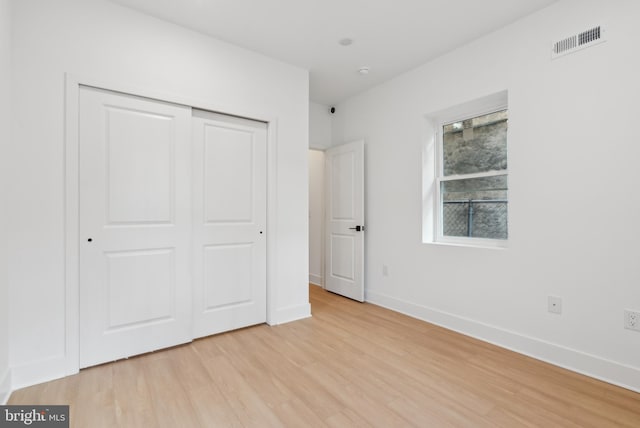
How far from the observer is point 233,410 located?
1.80 meters

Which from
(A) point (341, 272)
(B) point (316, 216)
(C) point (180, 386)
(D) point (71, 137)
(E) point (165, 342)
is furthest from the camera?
(B) point (316, 216)

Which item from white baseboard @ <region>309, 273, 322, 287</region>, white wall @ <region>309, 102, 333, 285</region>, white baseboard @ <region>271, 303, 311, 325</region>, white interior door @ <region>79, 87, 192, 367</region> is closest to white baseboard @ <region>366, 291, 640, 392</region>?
white baseboard @ <region>271, 303, 311, 325</region>

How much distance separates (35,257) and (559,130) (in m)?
3.84

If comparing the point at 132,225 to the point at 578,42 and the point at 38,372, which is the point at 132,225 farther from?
the point at 578,42

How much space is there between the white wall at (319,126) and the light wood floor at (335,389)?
107 inches

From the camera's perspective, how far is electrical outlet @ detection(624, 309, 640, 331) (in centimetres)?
203

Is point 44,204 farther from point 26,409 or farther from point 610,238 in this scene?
point 610,238

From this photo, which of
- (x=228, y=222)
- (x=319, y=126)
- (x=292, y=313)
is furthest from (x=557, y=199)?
(x=319, y=126)

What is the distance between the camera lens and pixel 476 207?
309 centimetres

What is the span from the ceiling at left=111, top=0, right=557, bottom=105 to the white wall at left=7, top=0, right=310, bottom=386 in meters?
0.21

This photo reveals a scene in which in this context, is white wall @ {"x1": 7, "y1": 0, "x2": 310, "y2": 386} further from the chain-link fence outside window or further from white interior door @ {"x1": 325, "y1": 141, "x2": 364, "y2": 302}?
the chain-link fence outside window

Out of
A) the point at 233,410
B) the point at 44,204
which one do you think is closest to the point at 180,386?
the point at 233,410

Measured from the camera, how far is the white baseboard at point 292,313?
3.21 metres

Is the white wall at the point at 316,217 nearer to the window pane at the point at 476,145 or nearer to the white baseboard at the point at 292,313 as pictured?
the white baseboard at the point at 292,313
